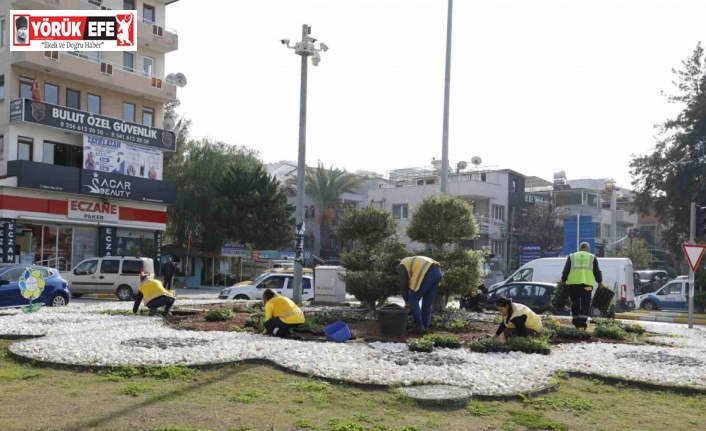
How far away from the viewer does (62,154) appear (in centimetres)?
3909

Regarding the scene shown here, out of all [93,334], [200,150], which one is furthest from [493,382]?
[200,150]

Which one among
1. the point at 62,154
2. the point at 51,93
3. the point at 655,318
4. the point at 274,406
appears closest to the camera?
the point at 274,406

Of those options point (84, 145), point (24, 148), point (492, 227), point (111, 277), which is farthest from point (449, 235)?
point (492, 227)

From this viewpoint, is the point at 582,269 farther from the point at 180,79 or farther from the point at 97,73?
the point at 180,79

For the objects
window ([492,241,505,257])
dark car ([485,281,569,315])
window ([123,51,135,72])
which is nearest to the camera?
dark car ([485,281,569,315])

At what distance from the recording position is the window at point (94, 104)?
40875 millimetres

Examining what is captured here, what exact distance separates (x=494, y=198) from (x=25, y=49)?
41450 mm

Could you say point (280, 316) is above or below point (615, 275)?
below

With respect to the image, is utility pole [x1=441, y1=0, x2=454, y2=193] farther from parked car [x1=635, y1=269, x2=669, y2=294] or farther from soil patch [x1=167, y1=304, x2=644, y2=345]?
parked car [x1=635, y1=269, x2=669, y2=294]

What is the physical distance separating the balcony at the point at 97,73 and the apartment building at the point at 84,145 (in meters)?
0.05

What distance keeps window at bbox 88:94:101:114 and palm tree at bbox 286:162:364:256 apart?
26852 millimetres

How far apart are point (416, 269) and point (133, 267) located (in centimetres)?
1949

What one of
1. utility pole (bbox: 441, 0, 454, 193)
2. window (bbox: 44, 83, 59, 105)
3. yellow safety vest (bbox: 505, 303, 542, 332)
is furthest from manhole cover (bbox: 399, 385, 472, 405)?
window (bbox: 44, 83, 59, 105)

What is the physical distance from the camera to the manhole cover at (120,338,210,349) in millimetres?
11055
